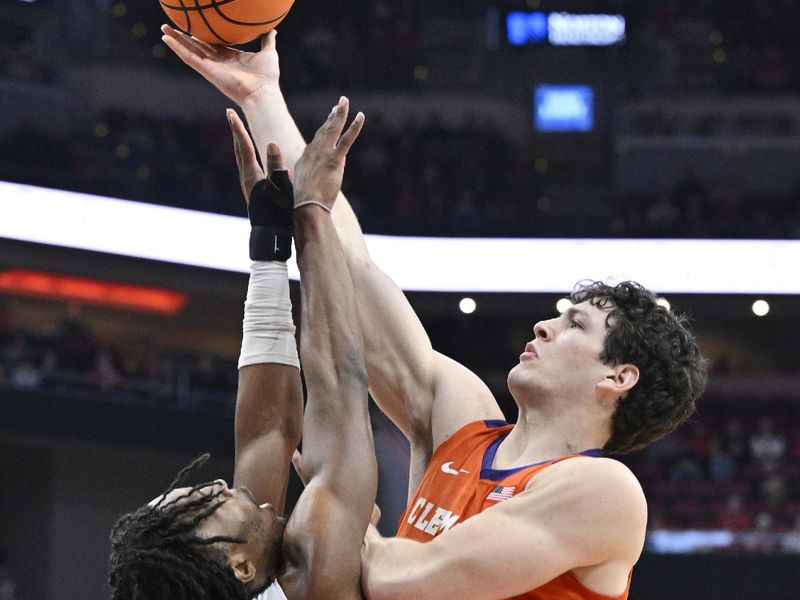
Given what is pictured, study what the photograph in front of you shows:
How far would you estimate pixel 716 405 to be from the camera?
49.8 feet

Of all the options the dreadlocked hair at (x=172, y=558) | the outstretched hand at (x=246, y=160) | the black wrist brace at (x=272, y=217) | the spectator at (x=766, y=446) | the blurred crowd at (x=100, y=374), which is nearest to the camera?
the dreadlocked hair at (x=172, y=558)

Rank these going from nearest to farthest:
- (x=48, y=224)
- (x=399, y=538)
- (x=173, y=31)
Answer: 1. (x=399, y=538)
2. (x=173, y=31)
3. (x=48, y=224)

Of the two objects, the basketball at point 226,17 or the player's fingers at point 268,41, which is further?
the player's fingers at point 268,41

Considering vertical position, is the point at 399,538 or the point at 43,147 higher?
the point at 399,538

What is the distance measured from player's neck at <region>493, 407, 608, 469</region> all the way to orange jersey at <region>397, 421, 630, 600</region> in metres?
0.04

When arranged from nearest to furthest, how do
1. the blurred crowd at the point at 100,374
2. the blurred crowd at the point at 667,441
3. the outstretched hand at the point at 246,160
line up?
1. the outstretched hand at the point at 246,160
2. the blurred crowd at the point at 667,441
3. the blurred crowd at the point at 100,374

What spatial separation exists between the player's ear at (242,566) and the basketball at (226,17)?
153 cm

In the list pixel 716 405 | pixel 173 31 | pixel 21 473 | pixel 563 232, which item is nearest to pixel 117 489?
pixel 21 473

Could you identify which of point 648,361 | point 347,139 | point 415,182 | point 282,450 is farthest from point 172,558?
point 415,182

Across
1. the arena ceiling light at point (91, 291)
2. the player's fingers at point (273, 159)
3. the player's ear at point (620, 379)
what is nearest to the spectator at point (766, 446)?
the arena ceiling light at point (91, 291)

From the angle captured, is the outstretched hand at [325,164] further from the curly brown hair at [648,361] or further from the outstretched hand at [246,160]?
the curly brown hair at [648,361]

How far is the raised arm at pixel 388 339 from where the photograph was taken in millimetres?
3385

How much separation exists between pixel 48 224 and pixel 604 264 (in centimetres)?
625

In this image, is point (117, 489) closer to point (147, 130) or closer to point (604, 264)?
point (147, 130)
